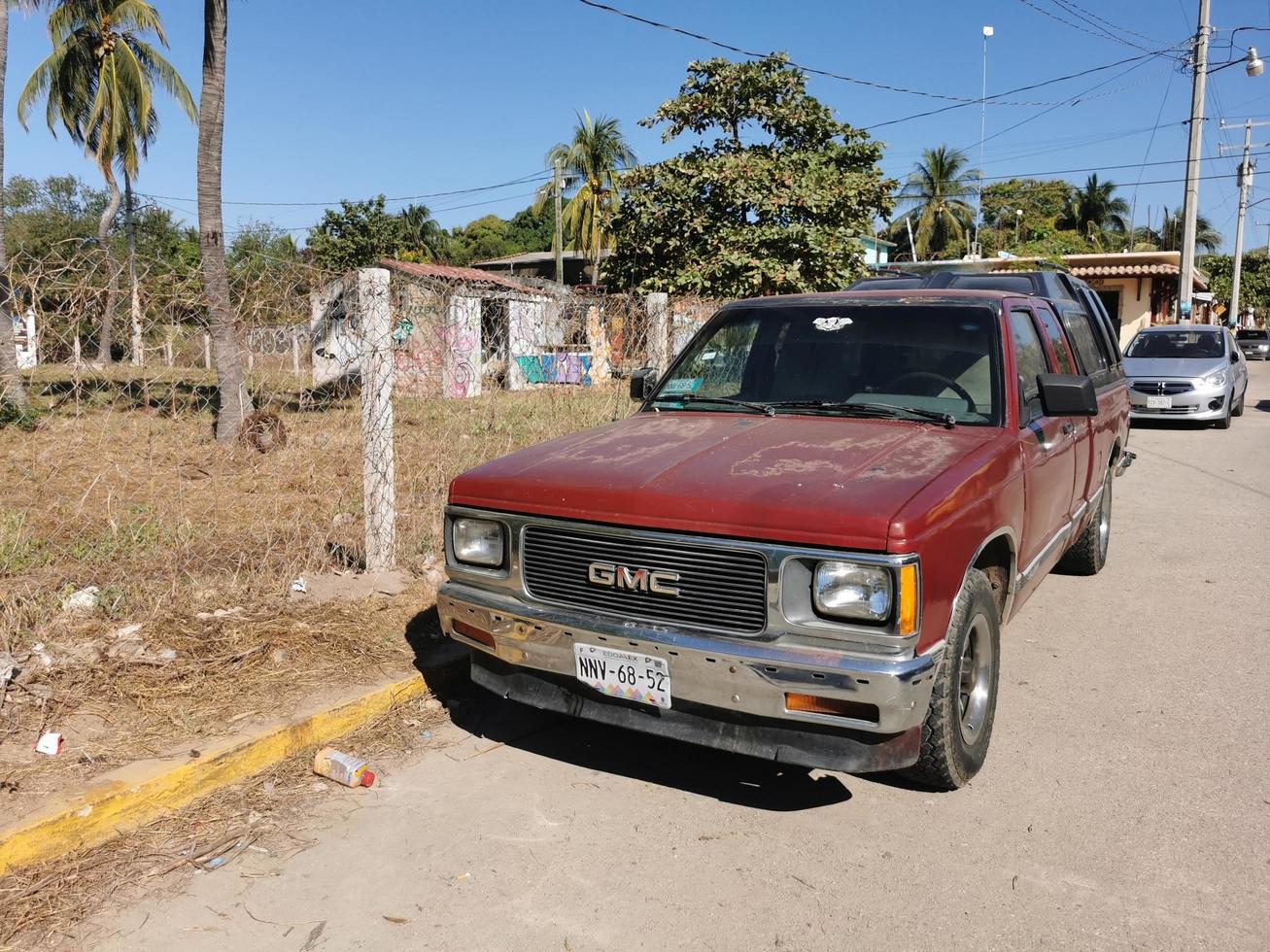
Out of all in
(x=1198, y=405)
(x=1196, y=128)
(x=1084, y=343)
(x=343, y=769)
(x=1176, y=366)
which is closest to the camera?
(x=343, y=769)

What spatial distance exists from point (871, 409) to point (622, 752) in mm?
1789

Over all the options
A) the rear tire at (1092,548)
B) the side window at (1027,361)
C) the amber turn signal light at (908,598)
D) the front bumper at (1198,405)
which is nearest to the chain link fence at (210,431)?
the amber turn signal light at (908,598)

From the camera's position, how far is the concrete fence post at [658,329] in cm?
891

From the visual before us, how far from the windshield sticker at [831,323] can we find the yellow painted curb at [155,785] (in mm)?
2701

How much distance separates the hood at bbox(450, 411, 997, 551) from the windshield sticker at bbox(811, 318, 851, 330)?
2.18 feet

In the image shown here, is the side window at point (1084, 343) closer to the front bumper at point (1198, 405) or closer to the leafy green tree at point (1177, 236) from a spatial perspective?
the front bumper at point (1198, 405)

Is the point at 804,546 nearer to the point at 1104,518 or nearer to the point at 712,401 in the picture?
the point at 712,401

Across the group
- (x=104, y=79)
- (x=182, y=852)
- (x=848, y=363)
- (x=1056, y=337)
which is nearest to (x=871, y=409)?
(x=848, y=363)

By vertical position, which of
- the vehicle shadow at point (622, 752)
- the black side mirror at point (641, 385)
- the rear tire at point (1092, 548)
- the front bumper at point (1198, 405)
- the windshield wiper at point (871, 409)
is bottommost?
the vehicle shadow at point (622, 752)

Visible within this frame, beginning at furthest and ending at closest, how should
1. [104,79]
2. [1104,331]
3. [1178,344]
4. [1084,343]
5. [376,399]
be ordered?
[104,79] → [1178,344] → [1104,331] → [1084,343] → [376,399]

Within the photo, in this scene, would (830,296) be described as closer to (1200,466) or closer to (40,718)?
(40,718)

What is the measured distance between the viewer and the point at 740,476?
334cm

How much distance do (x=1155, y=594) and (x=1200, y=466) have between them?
6.33 metres

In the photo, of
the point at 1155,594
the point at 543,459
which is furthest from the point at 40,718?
the point at 1155,594
